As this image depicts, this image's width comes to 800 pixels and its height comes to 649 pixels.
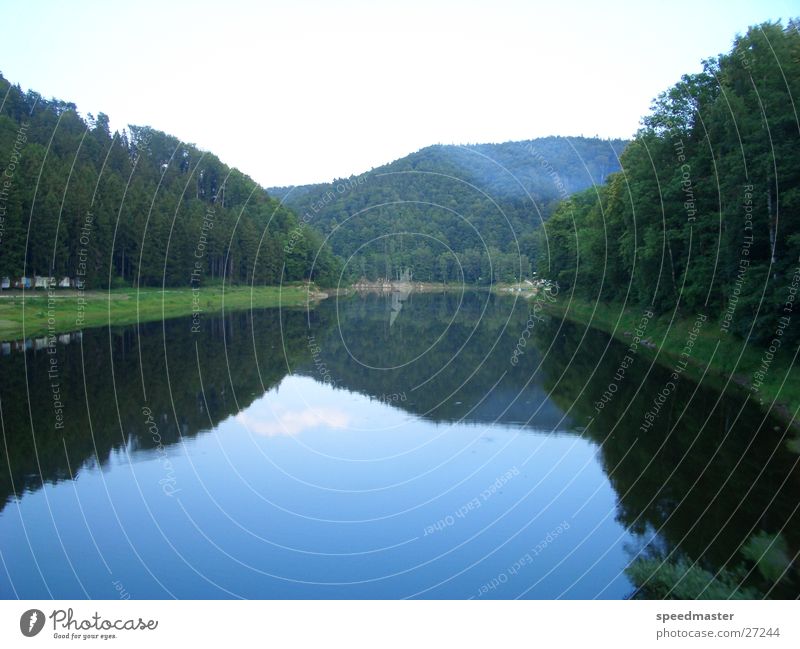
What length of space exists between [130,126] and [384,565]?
10496 cm

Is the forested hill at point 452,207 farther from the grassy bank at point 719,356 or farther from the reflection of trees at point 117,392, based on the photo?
the grassy bank at point 719,356

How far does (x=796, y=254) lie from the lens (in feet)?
68.4

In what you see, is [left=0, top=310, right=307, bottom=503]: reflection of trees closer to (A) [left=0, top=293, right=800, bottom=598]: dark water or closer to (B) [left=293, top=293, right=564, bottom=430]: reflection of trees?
(A) [left=0, top=293, right=800, bottom=598]: dark water

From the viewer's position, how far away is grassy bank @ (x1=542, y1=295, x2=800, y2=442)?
2025 cm

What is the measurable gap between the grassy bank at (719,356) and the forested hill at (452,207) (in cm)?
5874

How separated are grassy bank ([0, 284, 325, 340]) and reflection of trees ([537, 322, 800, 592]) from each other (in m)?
32.2

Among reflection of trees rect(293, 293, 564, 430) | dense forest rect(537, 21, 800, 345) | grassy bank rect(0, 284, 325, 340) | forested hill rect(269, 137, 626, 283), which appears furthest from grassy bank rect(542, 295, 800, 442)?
forested hill rect(269, 137, 626, 283)

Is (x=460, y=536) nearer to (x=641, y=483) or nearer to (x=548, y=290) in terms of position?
(x=641, y=483)

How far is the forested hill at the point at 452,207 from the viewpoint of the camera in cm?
10206

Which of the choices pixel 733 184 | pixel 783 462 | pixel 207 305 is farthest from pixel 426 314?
pixel 783 462
